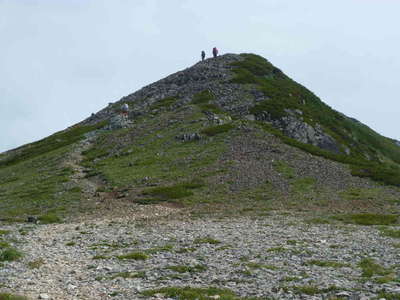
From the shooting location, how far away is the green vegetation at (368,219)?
150 ft

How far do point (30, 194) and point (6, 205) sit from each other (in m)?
4.86

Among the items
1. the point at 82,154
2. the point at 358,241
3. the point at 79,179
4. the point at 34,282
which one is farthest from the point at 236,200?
the point at 82,154

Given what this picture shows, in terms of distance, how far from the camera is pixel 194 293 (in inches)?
858

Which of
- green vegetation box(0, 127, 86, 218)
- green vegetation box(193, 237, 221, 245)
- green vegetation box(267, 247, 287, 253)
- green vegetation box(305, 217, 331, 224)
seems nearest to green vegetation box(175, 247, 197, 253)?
green vegetation box(193, 237, 221, 245)

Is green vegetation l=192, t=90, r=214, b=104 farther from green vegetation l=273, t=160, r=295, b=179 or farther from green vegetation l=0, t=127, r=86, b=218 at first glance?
green vegetation l=273, t=160, r=295, b=179

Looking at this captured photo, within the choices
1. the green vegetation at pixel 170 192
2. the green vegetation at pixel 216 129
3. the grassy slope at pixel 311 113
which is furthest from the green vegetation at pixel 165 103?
the green vegetation at pixel 170 192

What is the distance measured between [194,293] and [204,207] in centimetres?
3071

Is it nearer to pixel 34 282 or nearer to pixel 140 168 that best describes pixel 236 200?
pixel 140 168

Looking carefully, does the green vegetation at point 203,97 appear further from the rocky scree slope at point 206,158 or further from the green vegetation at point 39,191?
the green vegetation at point 39,191

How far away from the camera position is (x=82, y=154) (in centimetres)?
8950

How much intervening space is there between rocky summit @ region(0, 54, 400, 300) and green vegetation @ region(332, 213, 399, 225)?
0.22 m

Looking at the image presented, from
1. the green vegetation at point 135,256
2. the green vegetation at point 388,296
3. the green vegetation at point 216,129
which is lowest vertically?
the green vegetation at point 388,296

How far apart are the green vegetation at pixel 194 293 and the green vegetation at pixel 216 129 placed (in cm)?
6011

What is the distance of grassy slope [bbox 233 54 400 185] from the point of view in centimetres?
7988
